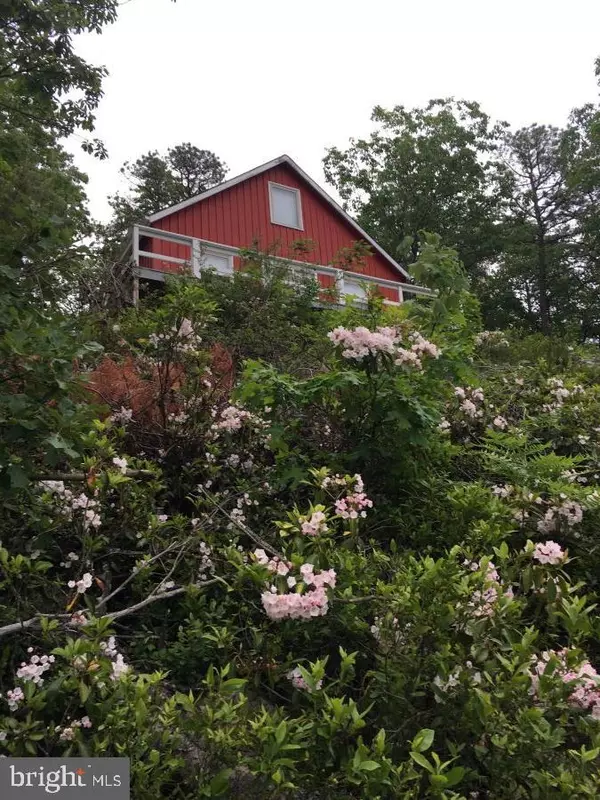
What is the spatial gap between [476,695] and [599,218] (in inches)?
1037

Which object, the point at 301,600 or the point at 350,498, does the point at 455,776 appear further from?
the point at 350,498

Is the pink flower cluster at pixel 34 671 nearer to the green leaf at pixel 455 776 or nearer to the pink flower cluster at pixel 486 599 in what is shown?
the green leaf at pixel 455 776

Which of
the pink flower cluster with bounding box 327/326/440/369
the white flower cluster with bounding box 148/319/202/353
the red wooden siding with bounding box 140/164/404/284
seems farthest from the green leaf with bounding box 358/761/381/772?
the red wooden siding with bounding box 140/164/404/284

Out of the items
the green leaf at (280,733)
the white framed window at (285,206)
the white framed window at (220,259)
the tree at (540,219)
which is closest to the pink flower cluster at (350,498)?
the green leaf at (280,733)

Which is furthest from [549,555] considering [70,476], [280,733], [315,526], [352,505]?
[70,476]

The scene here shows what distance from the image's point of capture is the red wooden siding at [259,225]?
1361cm

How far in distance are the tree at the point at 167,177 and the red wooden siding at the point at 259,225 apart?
1150 cm

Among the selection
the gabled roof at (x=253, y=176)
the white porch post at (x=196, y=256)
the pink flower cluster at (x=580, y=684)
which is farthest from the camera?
the gabled roof at (x=253, y=176)

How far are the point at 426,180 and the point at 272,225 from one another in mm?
14227

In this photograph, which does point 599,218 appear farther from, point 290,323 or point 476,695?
point 476,695

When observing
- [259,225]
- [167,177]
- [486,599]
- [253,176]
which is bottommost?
[486,599]

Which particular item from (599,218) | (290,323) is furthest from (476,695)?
(599,218)

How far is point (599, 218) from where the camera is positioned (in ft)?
77.4

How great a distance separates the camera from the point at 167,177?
3195 centimetres
